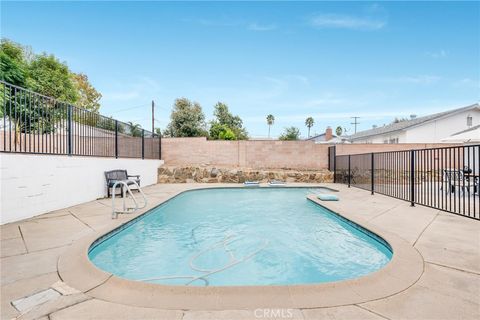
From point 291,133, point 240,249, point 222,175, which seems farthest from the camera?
point 291,133

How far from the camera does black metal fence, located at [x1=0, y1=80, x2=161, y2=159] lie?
473cm

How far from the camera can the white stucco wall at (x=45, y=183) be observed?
432 centimetres

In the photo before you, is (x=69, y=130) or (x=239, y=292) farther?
(x=69, y=130)

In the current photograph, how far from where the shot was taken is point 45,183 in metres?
5.17

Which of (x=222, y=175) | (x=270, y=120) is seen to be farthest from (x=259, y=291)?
(x=270, y=120)

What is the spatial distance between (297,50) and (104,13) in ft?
31.0

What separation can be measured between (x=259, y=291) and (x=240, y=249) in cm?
198

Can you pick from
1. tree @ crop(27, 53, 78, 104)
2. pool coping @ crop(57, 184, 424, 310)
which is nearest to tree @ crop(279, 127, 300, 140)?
tree @ crop(27, 53, 78, 104)

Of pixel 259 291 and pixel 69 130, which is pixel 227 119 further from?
pixel 259 291

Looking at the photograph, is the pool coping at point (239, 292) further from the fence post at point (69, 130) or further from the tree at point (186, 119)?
the tree at point (186, 119)

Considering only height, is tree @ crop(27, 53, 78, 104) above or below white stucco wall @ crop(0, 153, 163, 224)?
above

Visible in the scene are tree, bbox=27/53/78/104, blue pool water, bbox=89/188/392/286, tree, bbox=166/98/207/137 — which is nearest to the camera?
blue pool water, bbox=89/188/392/286

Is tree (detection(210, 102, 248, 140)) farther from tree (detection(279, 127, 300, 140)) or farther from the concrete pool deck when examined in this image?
the concrete pool deck

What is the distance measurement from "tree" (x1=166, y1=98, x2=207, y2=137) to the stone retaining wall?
12.9 meters
